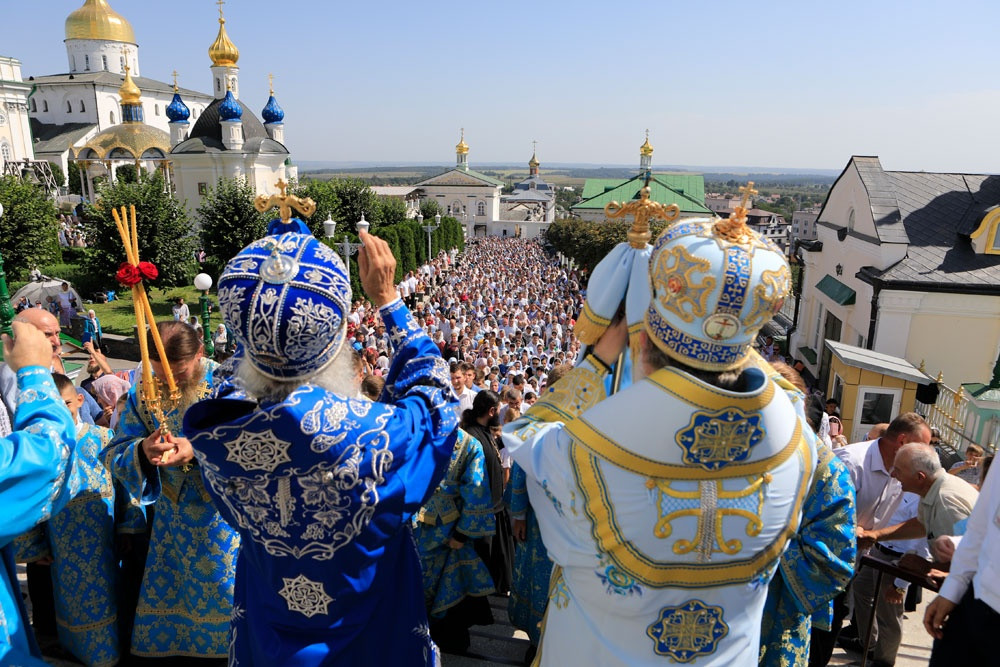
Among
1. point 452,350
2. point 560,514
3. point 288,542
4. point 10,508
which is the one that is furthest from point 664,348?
point 452,350

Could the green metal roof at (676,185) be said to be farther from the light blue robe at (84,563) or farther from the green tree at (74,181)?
the light blue robe at (84,563)

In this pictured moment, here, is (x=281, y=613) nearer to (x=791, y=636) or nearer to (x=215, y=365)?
(x=215, y=365)

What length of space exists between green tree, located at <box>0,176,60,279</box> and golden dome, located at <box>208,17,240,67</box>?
19.6 metres

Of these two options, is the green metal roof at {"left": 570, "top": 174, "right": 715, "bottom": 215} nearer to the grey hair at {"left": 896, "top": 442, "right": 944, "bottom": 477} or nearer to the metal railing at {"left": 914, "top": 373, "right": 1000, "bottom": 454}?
the metal railing at {"left": 914, "top": 373, "right": 1000, "bottom": 454}

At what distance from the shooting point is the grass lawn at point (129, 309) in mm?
17906

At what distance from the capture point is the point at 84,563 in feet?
9.82

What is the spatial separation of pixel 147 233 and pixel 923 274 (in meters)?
21.4

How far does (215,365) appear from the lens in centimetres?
302

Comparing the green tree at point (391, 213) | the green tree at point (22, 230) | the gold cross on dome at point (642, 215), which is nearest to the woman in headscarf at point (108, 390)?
the gold cross on dome at point (642, 215)

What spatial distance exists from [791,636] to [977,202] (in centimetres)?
1627

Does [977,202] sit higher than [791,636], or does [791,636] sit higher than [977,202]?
[977,202]

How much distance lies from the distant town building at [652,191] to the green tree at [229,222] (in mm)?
37621

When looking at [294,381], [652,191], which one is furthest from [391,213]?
[294,381]

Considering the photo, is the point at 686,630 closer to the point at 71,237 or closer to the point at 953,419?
the point at 953,419
